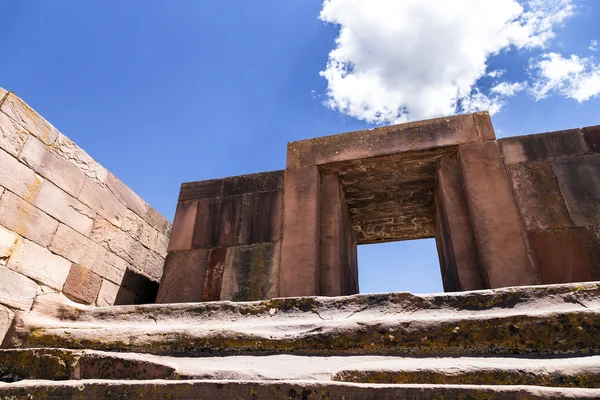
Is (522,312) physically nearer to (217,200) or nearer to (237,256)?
(237,256)

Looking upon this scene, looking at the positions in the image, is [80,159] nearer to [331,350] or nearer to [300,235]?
[300,235]

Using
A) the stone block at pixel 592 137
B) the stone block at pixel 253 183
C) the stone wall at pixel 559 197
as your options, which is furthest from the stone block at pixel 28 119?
the stone block at pixel 592 137

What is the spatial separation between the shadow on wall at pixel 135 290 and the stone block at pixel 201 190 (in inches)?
49.2

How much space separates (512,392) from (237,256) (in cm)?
311

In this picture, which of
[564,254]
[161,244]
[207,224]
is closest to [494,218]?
[564,254]

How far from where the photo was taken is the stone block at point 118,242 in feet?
14.4

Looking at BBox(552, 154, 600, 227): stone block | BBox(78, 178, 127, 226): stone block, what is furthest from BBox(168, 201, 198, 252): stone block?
BBox(552, 154, 600, 227): stone block

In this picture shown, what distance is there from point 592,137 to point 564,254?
1338mm

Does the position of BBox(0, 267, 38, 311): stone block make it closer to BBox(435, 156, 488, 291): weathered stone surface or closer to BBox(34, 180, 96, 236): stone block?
BBox(34, 180, 96, 236): stone block

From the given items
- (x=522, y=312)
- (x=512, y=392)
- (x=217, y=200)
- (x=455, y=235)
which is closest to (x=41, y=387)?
(x=512, y=392)

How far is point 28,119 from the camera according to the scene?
11.9 ft

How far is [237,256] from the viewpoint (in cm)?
408

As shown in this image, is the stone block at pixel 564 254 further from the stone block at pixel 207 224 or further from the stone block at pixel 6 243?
the stone block at pixel 6 243

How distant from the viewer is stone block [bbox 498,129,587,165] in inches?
149
